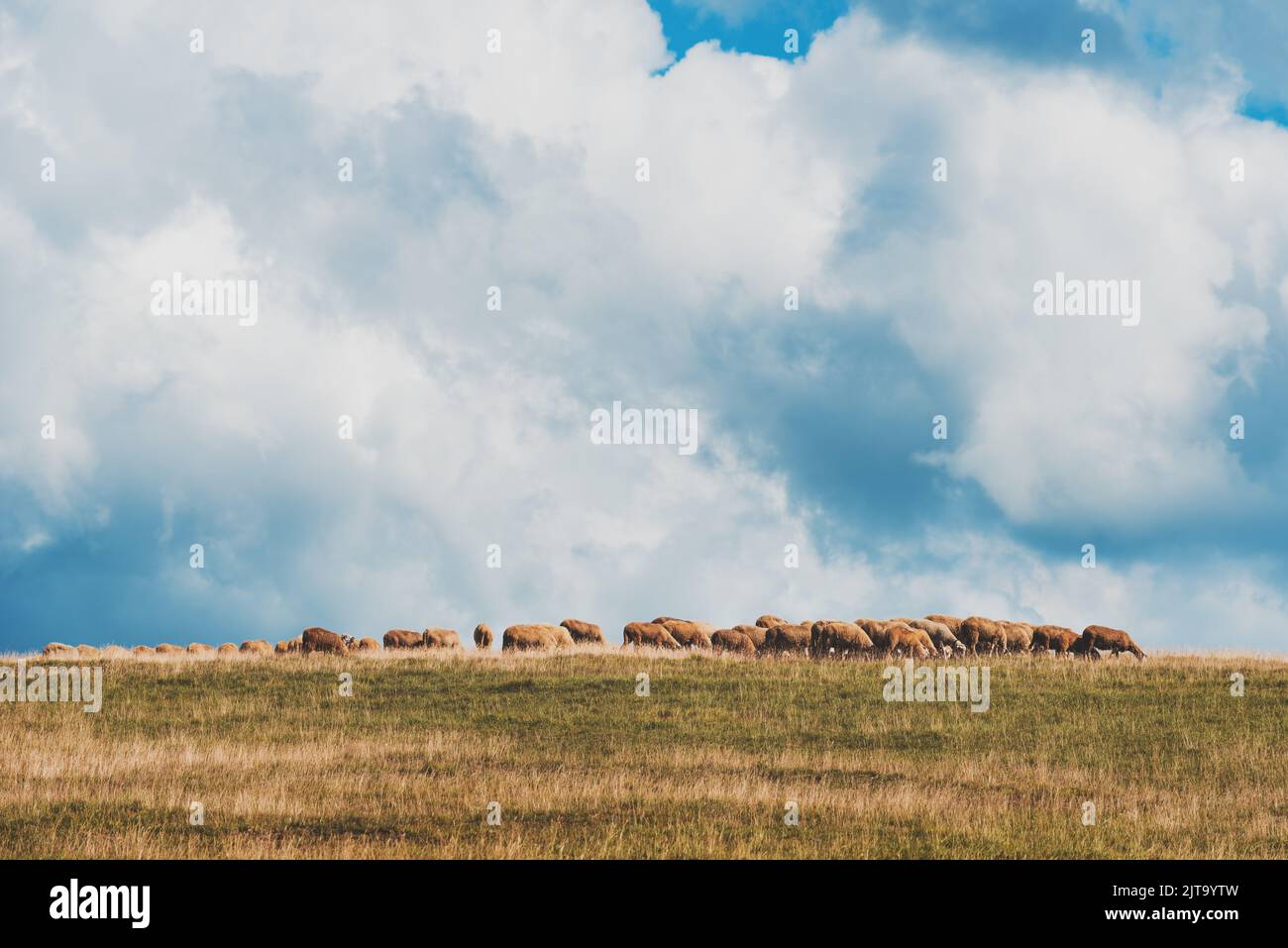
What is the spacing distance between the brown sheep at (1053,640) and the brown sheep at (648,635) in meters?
14.3

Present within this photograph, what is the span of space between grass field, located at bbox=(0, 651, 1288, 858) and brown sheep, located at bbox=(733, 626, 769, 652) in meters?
6.89

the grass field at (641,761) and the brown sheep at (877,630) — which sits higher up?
the brown sheep at (877,630)

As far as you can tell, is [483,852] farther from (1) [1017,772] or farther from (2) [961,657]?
(2) [961,657]

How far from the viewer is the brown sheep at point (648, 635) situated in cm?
5112

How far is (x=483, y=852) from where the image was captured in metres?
18.0

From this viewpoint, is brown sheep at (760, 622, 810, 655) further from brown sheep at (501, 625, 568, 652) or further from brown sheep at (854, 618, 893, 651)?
brown sheep at (501, 625, 568, 652)

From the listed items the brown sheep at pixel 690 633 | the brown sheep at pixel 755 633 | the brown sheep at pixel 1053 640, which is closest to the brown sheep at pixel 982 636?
the brown sheep at pixel 1053 640

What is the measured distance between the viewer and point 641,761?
90.4 feet

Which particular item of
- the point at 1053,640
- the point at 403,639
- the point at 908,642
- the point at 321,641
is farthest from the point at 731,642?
the point at 321,641

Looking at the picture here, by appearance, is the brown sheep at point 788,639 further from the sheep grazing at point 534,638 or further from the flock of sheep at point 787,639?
the sheep grazing at point 534,638

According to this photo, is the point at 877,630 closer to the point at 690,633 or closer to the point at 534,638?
the point at 690,633

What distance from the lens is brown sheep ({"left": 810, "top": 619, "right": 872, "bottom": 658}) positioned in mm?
45219

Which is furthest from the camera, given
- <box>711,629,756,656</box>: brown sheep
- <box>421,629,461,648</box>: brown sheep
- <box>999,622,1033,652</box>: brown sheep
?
<box>421,629,461,648</box>: brown sheep

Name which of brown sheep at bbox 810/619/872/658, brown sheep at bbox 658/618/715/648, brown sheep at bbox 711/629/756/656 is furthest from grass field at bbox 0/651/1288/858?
brown sheep at bbox 658/618/715/648
